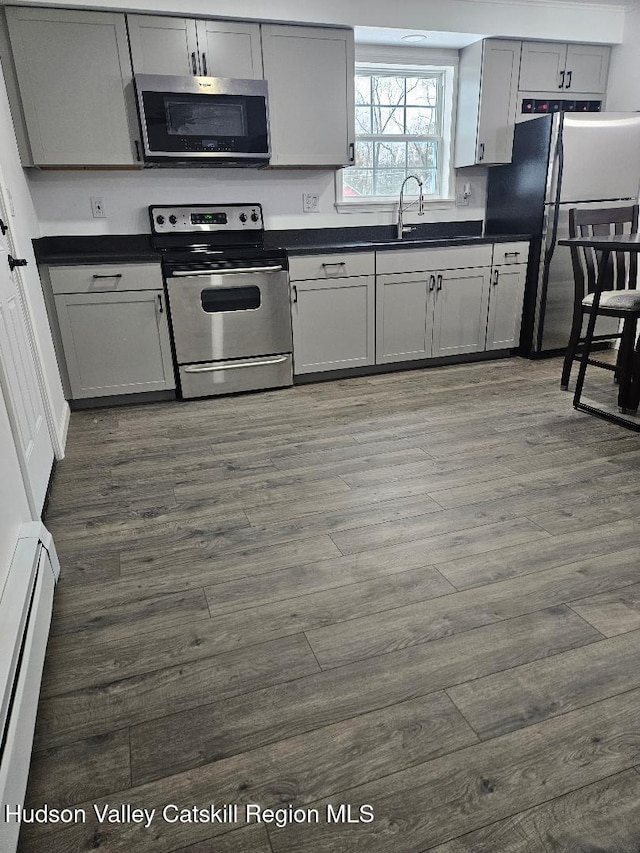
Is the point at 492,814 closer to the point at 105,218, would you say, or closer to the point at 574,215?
the point at 574,215

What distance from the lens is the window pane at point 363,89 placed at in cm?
391

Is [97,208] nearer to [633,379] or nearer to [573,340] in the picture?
[573,340]

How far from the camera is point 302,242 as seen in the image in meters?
3.90

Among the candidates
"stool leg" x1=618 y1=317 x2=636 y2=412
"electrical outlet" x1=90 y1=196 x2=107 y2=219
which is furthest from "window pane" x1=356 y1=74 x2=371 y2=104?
"stool leg" x1=618 y1=317 x2=636 y2=412

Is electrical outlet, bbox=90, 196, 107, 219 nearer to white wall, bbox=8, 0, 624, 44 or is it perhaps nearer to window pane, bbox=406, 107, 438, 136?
white wall, bbox=8, 0, 624, 44

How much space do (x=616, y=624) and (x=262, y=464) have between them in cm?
151

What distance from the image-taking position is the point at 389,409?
317 cm

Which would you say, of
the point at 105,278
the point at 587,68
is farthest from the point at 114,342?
the point at 587,68

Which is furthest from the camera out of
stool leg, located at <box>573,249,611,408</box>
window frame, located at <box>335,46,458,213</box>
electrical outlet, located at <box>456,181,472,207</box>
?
electrical outlet, located at <box>456,181,472,207</box>

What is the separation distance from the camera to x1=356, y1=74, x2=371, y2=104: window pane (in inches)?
154

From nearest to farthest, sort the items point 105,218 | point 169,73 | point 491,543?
1. point 491,543
2. point 169,73
3. point 105,218

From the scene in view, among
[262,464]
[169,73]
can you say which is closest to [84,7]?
[169,73]

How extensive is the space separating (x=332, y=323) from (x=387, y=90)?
1863 mm

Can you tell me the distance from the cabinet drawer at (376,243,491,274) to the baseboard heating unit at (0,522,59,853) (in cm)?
272
